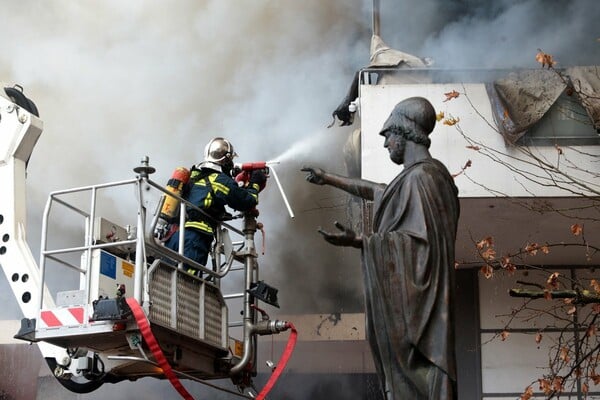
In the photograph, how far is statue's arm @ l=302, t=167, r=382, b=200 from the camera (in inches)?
203

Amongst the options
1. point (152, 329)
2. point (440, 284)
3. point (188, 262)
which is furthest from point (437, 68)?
point (440, 284)

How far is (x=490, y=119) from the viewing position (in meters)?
10.5

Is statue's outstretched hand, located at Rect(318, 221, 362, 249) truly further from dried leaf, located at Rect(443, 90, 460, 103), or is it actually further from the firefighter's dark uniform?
dried leaf, located at Rect(443, 90, 460, 103)

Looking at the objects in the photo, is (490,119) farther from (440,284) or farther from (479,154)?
(440,284)

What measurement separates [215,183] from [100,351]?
66.2 inches

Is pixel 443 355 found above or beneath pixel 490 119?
beneath

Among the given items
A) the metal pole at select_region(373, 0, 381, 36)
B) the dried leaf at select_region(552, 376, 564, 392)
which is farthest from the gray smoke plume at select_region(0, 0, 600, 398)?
the dried leaf at select_region(552, 376, 564, 392)

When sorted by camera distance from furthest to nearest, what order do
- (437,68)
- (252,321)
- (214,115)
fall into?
(214,115) → (437,68) → (252,321)

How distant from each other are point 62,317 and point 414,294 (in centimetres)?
420

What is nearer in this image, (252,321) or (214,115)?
(252,321)

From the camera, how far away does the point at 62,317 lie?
7.97m

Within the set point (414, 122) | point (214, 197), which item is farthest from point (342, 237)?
point (214, 197)

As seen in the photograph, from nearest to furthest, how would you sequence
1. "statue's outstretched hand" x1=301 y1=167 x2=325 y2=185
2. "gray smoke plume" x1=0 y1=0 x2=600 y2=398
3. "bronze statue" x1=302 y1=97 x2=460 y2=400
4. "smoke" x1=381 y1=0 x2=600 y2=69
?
"bronze statue" x1=302 y1=97 x2=460 y2=400 → "statue's outstretched hand" x1=301 y1=167 x2=325 y2=185 → "smoke" x1=381 y1=0 x2=600 y2=69 → "gray smoke plume" x1=0 y1=0 x2=600 y2=398

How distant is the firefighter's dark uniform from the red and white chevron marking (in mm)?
1133
